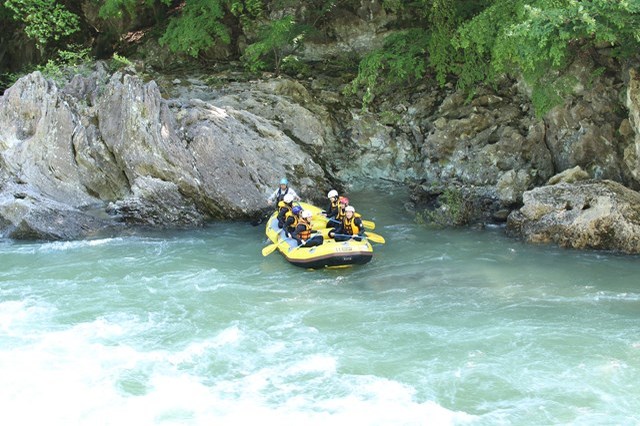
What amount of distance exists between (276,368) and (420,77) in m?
9.93

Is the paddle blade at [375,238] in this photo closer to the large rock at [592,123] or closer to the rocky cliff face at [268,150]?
the rocky cliff face at [268,150]

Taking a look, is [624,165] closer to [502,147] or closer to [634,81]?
[634,81]

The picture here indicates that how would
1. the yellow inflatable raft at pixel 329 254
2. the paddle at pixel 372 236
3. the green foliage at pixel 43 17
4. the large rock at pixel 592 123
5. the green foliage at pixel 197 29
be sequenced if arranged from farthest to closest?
1. the green foliage at pixel 197 29
2. the green foliage at pixel 43 17
3. the large rock at pixel 592 123
4. the paddle at pixel 372 236
5. the yellow inflatable raft at pixel 329 254

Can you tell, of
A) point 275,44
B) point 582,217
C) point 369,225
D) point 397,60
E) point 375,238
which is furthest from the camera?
point 275,44

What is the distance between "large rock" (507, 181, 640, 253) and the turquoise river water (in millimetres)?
313

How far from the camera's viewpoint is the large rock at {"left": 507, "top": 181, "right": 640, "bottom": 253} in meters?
11.6

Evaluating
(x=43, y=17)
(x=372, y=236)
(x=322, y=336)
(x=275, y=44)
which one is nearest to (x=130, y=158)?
(x=372, y=236)

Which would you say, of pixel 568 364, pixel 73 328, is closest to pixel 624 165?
pixel 568 364

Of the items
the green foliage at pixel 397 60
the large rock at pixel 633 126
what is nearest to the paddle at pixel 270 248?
the green foliage at pixel 397 60

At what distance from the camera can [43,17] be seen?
18.5 m

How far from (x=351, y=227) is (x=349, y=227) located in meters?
0.04

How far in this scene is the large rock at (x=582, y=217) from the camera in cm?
1163

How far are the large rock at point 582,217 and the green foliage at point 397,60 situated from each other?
4.92 m

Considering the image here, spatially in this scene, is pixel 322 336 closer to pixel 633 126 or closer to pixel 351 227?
pixel 351 227
